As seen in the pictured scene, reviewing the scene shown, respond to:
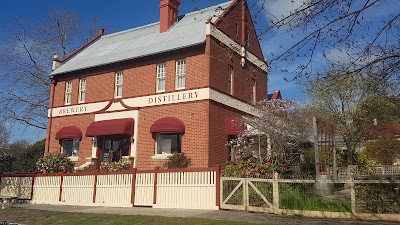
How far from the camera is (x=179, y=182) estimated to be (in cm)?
1529

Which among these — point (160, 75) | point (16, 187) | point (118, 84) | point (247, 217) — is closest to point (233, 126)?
point (160, 75)

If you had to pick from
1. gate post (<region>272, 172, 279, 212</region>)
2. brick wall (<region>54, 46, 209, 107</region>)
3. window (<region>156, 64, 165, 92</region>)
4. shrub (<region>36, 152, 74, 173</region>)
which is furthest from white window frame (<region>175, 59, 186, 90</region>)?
gate post (<region>272, 172, 279, 212</region>)

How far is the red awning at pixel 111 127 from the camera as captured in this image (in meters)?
22.3

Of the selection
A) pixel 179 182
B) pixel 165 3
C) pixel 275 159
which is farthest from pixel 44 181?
pixel 165 3

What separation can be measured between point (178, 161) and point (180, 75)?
5136 millimetres

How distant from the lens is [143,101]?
22797mm

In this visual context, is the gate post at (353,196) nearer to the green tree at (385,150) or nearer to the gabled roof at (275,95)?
the gabled roof at (275,95)

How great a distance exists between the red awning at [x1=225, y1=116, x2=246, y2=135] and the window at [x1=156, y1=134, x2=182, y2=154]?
269 cm

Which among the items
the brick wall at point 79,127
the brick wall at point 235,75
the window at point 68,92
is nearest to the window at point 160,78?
the brick wall at point 235,75

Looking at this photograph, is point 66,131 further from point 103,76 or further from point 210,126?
point 210,126

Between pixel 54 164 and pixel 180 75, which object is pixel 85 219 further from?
pixel 180 75

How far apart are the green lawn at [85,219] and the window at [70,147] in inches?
404

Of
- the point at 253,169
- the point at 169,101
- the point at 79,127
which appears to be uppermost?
the point at 169,101

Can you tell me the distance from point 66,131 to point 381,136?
23.4 meters
